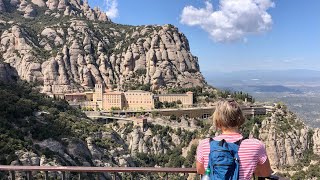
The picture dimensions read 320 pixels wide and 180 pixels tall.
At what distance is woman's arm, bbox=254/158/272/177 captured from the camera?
4.36 metres

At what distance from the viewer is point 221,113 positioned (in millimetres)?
4418

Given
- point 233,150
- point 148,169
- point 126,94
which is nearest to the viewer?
point 233,150

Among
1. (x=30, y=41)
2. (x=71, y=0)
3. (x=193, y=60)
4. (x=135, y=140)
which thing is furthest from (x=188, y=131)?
(x=71, y=0)

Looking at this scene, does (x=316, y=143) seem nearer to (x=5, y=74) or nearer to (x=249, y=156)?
(x=5, y=74)

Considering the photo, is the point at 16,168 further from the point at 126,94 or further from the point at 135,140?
the point at 126,94

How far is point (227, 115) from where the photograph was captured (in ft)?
14.4

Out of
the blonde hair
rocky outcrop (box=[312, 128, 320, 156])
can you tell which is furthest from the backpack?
rocky outcrop (box=[312, 128, 320, 156])

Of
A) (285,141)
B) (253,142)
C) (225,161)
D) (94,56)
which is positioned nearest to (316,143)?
(285,141)

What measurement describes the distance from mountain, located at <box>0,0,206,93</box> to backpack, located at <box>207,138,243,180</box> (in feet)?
303

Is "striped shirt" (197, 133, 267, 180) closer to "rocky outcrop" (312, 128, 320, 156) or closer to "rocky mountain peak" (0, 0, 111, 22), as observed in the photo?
"rocky outcrop" (312, 128, 320, 156)

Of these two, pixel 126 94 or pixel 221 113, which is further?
pixel 126 94

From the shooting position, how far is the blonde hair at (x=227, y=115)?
14.4ft

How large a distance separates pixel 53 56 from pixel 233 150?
100590mm

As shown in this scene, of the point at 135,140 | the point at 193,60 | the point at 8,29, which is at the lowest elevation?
the point at 135,140
